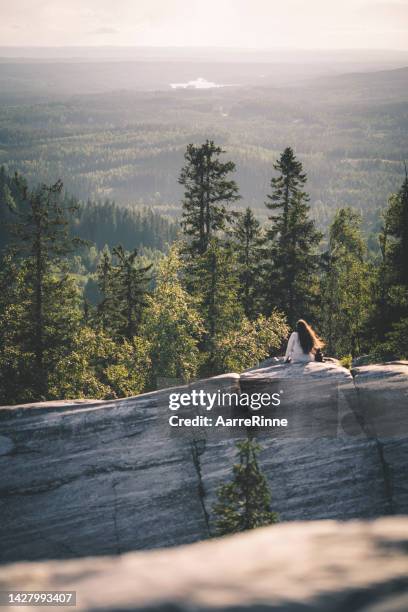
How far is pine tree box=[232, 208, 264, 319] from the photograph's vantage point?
121 ft

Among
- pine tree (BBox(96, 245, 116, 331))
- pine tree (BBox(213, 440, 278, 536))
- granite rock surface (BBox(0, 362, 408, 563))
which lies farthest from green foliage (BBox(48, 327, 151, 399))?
pine tree (BBox(213, 440, 278, 536))

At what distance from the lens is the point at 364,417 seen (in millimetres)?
15156

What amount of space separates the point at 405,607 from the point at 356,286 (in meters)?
38.8

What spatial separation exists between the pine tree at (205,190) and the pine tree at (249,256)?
2826mm

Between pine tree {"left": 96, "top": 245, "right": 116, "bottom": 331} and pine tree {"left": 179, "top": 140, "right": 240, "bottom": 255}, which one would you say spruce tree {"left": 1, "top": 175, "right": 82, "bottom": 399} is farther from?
pine tree {"left": 179, "top": 140, "right": 240, "bottom": 255}

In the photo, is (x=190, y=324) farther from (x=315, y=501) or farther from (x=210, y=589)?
(x=210, y=589)

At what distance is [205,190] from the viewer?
33562 mm

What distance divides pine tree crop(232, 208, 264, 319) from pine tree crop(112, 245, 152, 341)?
7426mm

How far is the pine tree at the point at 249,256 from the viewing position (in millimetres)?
36906

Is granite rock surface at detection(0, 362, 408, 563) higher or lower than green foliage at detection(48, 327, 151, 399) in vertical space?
higher

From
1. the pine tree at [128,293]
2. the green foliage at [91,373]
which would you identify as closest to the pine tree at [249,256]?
the pine tree at [128,293]

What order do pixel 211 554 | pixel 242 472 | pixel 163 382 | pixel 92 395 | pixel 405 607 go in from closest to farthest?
pixel 405 607
pixel 211 554
pixel 242 472
pixel 163 382
pixel 92 395

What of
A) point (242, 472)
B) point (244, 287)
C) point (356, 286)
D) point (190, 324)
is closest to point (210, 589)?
point (242, 472)

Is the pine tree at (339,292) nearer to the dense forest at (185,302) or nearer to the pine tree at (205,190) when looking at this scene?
the dense forest at (185,302)
